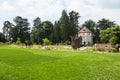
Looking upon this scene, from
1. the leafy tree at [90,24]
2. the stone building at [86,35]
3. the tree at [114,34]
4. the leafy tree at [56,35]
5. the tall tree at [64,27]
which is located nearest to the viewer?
the tree at [114,34]

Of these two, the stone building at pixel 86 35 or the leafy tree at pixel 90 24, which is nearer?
the stone building at pixel 86 35

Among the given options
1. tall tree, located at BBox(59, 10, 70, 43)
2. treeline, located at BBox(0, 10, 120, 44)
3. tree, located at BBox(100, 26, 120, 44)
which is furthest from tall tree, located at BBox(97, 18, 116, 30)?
tree, located at BBox(100, 26, 120, 44)

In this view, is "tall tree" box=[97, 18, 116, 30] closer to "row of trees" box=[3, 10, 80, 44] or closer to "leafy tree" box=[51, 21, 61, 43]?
"row of trees" box=[3, 10, 80, 44]

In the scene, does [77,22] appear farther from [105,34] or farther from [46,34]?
[105,34]

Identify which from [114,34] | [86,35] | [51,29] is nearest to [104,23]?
[86,35]

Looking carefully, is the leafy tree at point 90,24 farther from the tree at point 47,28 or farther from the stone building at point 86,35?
the tree at point 47,28

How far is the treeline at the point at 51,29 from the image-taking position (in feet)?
321

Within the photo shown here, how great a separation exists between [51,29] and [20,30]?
15.5 m

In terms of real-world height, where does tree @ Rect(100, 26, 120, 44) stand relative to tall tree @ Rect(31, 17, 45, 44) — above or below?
below

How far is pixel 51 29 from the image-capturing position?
111m

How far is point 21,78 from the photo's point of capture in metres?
16.6

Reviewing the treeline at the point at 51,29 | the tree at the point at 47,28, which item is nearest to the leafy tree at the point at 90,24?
the treeline at the point at 51,29

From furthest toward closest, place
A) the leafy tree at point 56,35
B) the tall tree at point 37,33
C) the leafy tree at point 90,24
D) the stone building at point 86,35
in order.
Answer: the leafy tree at point 90,24
the tall tree at point 37,33
the stone building at point 86,35
the leafy tree at point 56,35

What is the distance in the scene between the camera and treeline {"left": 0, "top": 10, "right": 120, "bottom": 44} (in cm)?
9774
